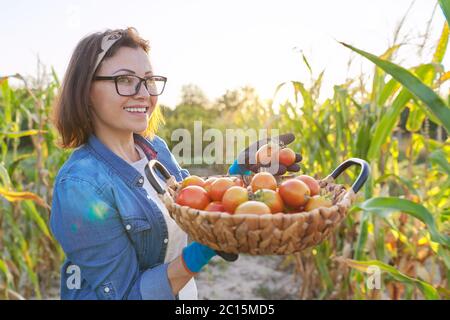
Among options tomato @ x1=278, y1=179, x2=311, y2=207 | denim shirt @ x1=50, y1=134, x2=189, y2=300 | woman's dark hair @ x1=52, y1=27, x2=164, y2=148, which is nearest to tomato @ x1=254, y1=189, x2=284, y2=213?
tomato @ x1=278, y1=179, x2=311, y2=207

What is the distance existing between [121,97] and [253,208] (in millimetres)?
442

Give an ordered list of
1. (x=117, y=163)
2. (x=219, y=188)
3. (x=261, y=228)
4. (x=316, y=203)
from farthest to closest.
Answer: (x=117, y=163) → (x=219, y=188) → (x=316, y=203) → (x=261, y=228)

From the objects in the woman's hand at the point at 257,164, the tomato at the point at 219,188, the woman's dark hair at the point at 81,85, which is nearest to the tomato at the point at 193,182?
the tomato at the point at 219,188

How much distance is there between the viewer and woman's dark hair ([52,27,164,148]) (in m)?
1.16

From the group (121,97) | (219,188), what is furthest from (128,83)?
(219,188)

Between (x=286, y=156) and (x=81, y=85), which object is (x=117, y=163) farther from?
(x=286, y=156)

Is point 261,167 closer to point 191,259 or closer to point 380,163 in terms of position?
point 191,259

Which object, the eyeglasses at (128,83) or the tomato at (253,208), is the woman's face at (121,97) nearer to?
the eyeglasses at (128,83)

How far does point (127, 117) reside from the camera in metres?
1.15

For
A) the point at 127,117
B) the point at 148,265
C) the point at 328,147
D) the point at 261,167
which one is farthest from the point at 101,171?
the point at 328,147

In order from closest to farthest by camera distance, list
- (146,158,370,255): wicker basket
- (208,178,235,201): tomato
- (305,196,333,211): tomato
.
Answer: (146,158,370,255): wicker basket
(305,196,333,211): tomato
(208,178,235,201): tomato

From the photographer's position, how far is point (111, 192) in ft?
3.69

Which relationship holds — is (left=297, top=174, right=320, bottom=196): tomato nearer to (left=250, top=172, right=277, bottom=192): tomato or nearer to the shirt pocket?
(left=250, top=172, right=277, bottom=192): tomato

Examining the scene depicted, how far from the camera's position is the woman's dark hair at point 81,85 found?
1.16 meters
